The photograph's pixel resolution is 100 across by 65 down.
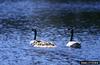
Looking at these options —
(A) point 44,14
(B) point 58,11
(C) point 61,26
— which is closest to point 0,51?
(C) point 61,26

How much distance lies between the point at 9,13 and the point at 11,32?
48.0 meters

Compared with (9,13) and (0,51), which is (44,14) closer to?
(9,13)

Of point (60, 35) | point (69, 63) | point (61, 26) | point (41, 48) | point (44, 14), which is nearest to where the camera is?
point (69, 63)

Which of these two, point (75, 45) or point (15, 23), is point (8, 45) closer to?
point (75, 45)

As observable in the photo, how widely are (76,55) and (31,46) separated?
10.9 metres

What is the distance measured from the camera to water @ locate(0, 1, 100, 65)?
70.3 metres

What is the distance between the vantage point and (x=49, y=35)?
94.6 meters

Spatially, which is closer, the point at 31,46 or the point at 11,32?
the point at 31,46

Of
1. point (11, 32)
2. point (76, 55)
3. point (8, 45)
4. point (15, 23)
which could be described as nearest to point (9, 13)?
point (15, 23)

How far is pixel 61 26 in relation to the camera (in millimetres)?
112938

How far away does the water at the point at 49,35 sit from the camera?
2768 inches

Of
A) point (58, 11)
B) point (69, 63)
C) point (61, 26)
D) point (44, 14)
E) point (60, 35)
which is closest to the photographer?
point (69, 63)

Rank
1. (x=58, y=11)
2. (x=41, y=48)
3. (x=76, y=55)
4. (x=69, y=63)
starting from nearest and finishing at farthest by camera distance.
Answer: (x=69, y=63)
(x=76, y=55)
(x=41, y=48)
(x=58, y=11)

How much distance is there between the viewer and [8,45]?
81.8 m
